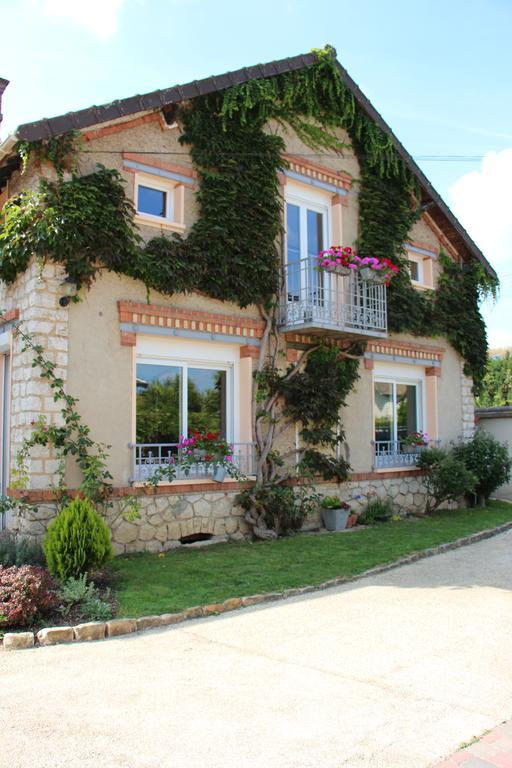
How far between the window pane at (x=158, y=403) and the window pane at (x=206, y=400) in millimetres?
256

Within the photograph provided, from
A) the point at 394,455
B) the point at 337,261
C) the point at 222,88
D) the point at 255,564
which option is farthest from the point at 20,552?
the point at 394,455

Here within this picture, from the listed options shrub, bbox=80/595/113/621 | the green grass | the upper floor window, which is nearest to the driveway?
shrub, bbox=80/595/113/621

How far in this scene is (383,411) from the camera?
45.3ft

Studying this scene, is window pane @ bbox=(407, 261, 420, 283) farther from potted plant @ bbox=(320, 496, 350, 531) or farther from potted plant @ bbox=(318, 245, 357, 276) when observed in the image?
potted plant @ bbox=(320, 496, 350, 531)

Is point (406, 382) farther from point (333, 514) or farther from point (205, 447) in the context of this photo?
point (205, 447)

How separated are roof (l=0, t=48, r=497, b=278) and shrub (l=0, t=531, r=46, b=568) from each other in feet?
16.6

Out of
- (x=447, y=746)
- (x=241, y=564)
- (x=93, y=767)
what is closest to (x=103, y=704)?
(x=93, y=767)

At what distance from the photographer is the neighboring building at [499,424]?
1686 centimetres

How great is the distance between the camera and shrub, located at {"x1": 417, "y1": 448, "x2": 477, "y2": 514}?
43.3 ft

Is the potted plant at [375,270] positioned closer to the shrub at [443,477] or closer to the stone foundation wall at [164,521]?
the shrub at [443,477]

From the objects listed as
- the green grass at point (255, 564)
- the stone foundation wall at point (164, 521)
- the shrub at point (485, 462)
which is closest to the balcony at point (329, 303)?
the stone foundation wall at point (164, 521)

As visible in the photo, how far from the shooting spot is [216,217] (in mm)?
10609

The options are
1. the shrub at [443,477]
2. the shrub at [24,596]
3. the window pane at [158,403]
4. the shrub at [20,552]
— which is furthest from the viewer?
the shrub at [443,477]

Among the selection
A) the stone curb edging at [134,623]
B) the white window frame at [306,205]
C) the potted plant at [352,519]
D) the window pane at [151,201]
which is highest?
the white window frame at [306,205]
